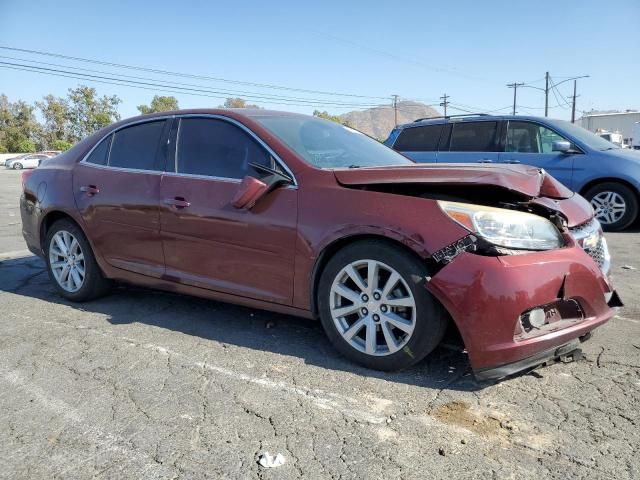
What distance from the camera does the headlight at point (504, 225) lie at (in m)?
2.84

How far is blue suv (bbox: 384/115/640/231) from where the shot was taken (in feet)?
25.8

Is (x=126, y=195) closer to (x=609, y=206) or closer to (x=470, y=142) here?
(x=470, y=142)

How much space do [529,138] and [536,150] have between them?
0.72ft

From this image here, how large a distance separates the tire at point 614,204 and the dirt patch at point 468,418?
6356mm

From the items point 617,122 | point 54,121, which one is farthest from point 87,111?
point 617,122

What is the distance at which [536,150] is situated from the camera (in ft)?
27.2

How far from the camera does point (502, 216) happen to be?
9.48 ft

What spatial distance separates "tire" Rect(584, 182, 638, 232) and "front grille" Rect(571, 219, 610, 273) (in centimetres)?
493

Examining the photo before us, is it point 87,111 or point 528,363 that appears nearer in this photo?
point 528,363

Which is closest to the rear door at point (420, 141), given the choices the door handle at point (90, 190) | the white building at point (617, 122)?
the door handle at point (90, 190)

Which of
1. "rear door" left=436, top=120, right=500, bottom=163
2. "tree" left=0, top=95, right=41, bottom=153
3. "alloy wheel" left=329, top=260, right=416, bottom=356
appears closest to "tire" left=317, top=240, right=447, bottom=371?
"alloy wheel" left=329, top=260, right=416, bottom=356

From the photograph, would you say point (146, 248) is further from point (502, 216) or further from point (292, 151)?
point (502, 216)

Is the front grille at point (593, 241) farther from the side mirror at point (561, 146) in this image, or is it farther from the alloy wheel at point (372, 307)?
the side mirror at point (561, 146)

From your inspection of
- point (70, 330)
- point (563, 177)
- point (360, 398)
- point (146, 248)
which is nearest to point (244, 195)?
point (146, 248)
